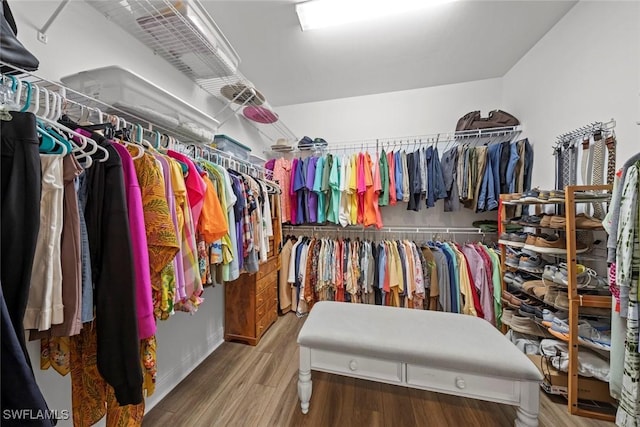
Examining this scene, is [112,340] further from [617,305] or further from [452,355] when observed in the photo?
[617,305]

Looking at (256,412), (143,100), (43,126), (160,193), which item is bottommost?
(256,412)

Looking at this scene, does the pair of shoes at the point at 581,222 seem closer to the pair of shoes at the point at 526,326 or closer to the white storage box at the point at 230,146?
the pair of shoes at the point at 526,326

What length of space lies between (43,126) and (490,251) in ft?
10.3

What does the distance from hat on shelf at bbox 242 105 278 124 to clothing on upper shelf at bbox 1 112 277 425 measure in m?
1.40

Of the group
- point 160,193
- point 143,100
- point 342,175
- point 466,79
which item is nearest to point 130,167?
point 160,193

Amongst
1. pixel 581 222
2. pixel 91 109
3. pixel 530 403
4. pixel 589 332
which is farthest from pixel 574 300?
pixel 91 109

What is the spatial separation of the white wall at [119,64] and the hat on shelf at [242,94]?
0.98ft

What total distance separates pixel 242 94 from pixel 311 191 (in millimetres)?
1205

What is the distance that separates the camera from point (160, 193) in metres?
0.93

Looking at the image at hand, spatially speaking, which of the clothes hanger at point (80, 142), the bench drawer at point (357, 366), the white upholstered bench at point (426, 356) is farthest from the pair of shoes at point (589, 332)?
the clothes hanger at point (80, 142)

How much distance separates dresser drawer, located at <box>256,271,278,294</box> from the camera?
2135mm

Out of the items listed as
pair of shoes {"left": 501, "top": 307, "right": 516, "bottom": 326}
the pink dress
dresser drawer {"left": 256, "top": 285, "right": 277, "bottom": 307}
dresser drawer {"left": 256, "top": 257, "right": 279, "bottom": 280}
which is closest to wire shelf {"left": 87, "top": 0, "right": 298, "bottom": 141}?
the pink dress

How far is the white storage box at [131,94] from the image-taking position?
1.00 m

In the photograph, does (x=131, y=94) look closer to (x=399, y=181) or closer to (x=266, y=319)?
(x=266, y=319)
